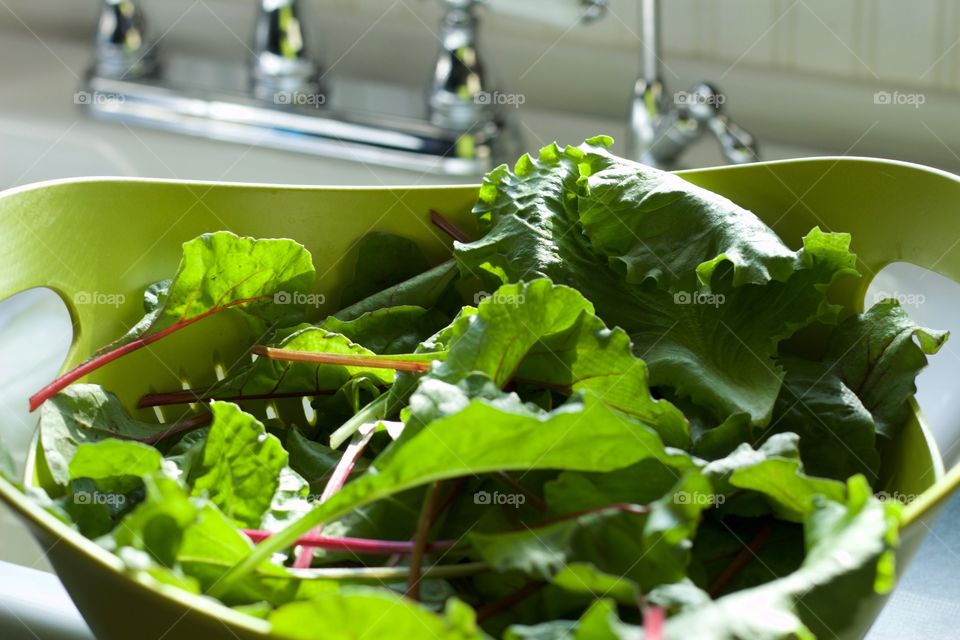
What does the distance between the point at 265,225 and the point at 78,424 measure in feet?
0.37

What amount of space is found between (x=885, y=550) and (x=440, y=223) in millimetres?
243

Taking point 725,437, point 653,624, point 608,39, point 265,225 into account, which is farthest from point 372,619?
point 608,39

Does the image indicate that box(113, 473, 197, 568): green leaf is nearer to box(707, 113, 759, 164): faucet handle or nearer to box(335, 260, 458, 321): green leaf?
box(335, 260, 458, 321): green leaf

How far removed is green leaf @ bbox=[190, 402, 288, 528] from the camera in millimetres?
337

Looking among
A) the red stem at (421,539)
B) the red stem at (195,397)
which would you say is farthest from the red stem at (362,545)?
the red stem at (195,397)

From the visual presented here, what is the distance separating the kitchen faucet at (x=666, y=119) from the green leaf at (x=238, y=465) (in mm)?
473

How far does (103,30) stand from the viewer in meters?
0.98

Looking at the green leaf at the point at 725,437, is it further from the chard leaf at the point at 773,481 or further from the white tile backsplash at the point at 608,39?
the white tile backsplash at the point at 608,39

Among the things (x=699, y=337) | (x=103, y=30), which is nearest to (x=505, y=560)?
(x=699, y=337)

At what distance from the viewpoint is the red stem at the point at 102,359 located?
38cm

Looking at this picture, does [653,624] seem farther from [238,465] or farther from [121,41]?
[121,41]

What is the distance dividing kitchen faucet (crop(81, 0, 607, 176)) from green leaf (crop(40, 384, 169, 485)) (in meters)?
0.44

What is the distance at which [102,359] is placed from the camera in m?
0.40

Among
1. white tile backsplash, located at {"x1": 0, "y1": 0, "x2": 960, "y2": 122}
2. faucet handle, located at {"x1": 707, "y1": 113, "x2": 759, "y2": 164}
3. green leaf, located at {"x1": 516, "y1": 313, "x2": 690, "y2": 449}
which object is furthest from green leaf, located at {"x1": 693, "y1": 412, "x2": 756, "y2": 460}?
white tile backsplash, located at {"x1": 0, "y1": 0, "x2": 960, "y2": 122}
